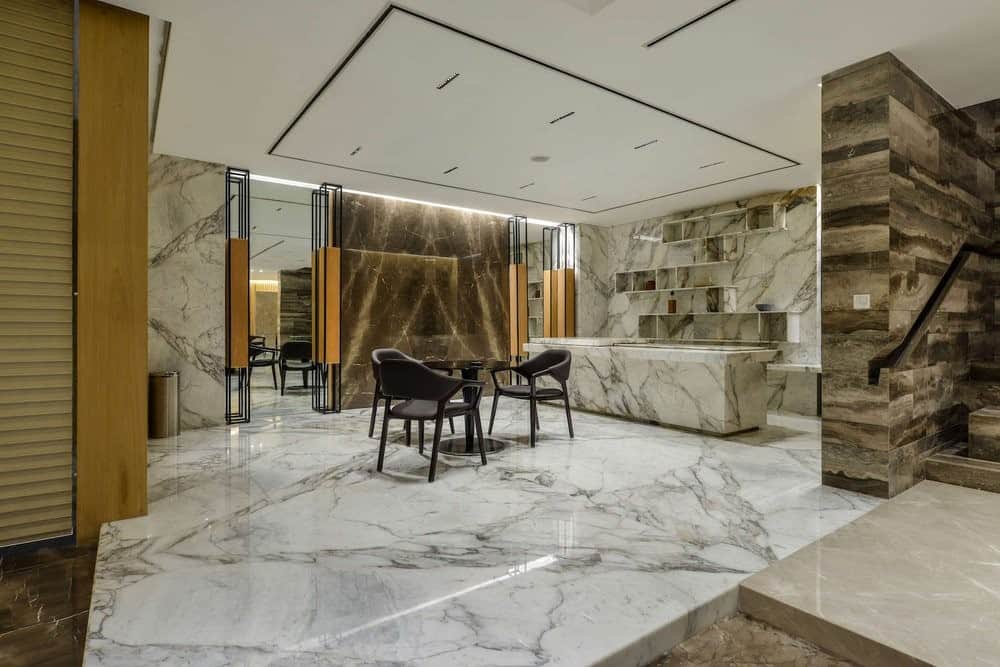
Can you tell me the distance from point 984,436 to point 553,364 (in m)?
3.35

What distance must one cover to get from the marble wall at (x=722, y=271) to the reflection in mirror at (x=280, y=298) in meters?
4.70

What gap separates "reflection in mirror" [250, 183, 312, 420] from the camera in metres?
7.43

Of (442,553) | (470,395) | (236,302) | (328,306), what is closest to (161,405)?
(236,302)

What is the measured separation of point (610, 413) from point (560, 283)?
125 inches

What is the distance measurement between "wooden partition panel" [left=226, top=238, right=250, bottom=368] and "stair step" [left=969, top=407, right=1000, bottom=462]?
656cm

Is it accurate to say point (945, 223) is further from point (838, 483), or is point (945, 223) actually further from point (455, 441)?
point (455, 441)

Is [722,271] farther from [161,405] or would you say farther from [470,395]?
[161,405]

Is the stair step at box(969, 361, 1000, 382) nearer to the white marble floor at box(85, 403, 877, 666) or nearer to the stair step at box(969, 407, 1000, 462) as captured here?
the stair step at box(969, 407, 1000, 462)

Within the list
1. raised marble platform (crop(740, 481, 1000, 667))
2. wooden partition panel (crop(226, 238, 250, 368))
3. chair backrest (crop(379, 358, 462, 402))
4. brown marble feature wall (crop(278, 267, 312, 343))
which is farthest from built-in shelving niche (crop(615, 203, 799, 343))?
brown marble feature wall (crop(278, 267, 312, 343))

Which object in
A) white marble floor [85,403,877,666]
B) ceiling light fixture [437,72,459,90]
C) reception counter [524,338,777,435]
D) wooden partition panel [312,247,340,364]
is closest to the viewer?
white marble floor [85,403,877,666]

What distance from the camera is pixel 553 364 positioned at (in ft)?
17.5

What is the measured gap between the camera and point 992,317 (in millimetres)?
4508

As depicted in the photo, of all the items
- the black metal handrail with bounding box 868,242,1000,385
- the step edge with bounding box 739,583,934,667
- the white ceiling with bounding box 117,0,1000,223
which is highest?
the white ceiling with bounding box 117,0,1000,223

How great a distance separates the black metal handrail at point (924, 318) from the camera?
3270 millimetres
